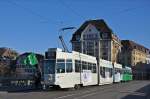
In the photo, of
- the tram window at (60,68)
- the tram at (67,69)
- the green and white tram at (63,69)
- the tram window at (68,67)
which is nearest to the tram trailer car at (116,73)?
the tram at (67,69)

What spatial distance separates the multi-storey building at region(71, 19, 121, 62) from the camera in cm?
12719

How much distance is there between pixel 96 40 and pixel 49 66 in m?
95.5

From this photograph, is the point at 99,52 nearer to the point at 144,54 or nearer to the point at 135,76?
Answer: the point at 135,76

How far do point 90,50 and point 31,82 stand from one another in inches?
3304

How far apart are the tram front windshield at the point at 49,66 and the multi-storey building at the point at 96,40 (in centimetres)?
9358

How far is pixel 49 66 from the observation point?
32.3 metres

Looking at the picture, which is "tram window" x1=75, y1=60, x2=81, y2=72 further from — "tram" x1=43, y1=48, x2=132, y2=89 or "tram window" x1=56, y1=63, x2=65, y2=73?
"tram window" x1=56, y1=63, x2=65, y2=73

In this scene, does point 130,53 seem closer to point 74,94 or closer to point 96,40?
point 96,40

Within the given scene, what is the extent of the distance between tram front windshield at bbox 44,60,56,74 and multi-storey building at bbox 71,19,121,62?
3684 inches

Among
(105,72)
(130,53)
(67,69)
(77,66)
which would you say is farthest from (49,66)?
(130,53)

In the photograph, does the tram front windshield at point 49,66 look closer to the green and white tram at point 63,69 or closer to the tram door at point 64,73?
the green and white tram at point 63,69

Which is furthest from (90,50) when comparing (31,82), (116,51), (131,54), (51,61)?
(51,61)

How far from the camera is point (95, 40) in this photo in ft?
418

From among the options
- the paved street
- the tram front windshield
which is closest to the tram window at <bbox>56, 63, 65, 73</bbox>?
the tram front windshield
